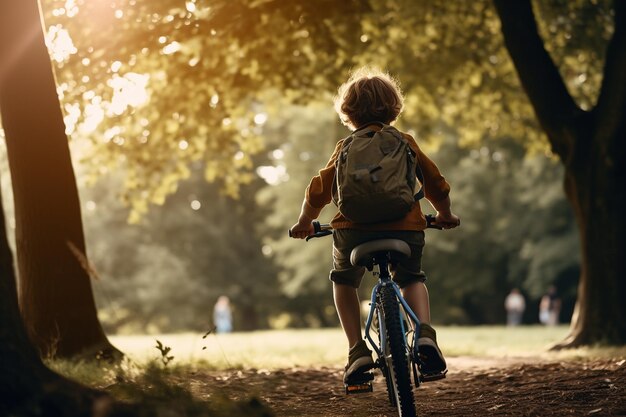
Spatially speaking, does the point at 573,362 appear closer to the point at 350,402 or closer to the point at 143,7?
the point at 350,402

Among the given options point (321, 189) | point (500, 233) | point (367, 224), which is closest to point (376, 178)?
point (367, 224)

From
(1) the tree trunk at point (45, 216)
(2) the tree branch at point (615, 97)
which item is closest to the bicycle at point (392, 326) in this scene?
(1) the tree trunk at point (45, 216)

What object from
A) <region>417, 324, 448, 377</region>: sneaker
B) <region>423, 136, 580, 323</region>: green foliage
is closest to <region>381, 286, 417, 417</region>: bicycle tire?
<region>417, 324, 448, 377</region>: sneaker

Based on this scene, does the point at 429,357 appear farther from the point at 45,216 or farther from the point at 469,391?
the point at 45,216

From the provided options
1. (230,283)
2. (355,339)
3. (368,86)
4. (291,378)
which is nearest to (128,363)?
(291,378)

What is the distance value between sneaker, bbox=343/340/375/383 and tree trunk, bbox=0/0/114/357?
312 cm

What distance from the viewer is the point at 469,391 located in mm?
7043

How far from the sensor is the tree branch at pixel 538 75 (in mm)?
11297

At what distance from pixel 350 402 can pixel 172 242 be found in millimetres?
42353

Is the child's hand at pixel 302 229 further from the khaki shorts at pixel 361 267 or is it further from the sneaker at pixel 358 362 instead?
the sneaker at pixel 358 362

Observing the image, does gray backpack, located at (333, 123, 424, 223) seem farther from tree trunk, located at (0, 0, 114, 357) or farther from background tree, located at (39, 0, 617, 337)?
background tree, located at (39, 0, 617, 337)

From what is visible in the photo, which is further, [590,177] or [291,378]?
[590,177]

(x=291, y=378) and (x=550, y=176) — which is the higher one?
(x=550, y=176)

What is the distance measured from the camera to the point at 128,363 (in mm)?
7434
